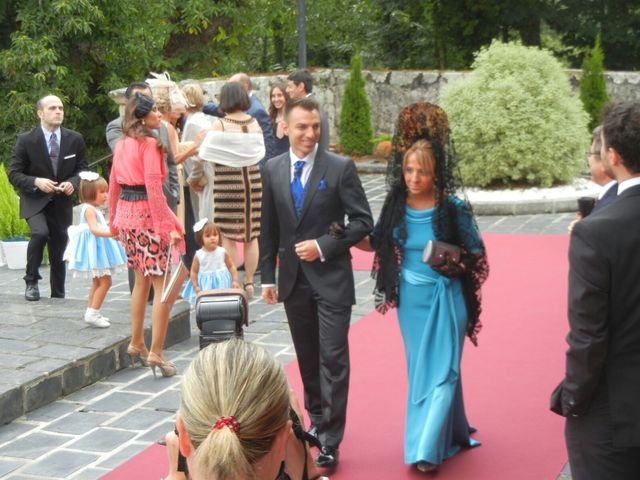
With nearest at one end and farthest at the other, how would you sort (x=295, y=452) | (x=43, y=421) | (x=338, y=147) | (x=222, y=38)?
(x=295, y=452), (x=43, y=421), (x=338, y=147), (x=222, y=38)

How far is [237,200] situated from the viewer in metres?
10.3

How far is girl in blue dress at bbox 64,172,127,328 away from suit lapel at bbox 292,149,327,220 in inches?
112

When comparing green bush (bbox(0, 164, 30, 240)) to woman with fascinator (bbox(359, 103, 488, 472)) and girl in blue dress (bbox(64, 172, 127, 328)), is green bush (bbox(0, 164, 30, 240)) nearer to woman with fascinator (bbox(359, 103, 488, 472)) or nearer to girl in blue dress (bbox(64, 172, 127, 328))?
girl in blue dress (bbox(64, 172, 127, 328))

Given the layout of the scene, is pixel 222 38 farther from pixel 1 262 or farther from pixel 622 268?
pixel 622 268

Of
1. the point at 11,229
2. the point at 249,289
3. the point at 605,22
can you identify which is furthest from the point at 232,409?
the point at 605,22

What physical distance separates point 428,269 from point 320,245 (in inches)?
23.9

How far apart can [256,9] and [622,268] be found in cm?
1997

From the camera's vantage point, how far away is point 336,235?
20.0 ft

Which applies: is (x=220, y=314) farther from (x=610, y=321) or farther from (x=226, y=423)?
(x=226, y=423)

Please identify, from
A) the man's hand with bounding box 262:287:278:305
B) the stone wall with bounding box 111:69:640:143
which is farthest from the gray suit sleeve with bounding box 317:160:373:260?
the stone wall with bounding box 111:69:640:143

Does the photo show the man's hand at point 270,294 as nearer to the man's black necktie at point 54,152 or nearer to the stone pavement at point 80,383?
the stone pavement at point 80,383

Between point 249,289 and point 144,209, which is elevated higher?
point 144,209

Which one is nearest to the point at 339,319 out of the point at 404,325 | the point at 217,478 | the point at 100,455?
the point at 404,325

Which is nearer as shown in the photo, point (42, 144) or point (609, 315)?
point (609, 315)
